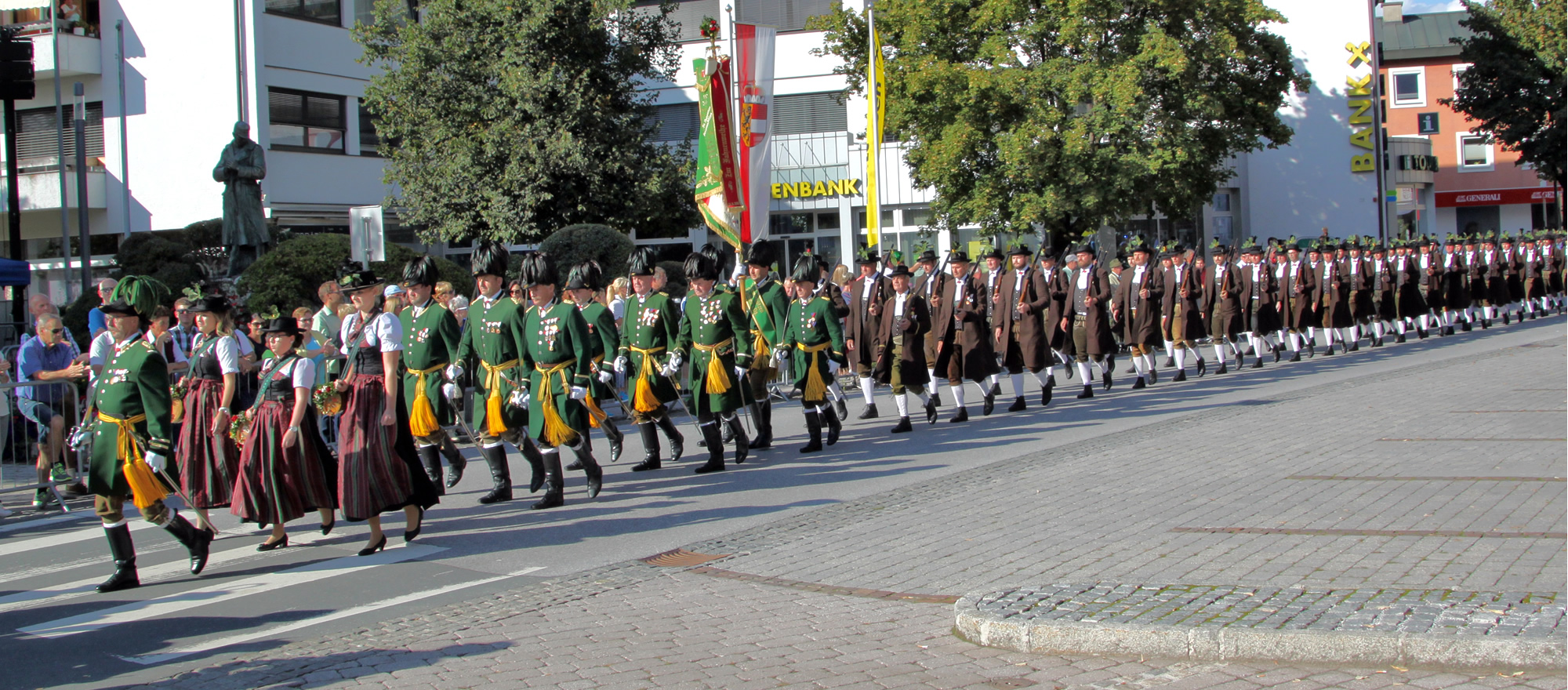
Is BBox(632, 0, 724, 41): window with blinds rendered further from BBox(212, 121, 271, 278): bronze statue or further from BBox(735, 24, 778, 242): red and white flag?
BBox(735, 24, 778, 242): red and white flag

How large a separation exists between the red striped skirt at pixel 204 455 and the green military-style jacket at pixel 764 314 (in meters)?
4.52

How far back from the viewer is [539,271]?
905 cm

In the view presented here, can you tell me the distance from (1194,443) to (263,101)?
2164 cm

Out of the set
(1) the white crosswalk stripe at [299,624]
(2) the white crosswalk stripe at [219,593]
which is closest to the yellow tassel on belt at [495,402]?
(2) the white crosswalk stripe at [219,593]

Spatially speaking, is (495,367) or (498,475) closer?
(495,367)

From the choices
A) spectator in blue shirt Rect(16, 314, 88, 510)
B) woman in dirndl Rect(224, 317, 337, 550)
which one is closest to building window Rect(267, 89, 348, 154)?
spectator in blue shirt Rect(16, 314, 88, 510)

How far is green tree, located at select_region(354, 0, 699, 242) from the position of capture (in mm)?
22594

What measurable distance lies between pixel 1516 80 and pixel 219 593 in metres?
42.0

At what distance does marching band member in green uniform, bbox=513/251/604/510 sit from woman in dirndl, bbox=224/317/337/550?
5.24 feet

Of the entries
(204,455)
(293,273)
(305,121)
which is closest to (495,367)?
(204,455)

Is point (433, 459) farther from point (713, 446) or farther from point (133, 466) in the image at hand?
point (133, 466)

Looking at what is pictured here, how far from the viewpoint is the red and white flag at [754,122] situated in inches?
567

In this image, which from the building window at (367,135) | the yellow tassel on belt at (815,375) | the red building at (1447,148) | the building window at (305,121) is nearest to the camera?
the yellow tassel on belt at (815,375)

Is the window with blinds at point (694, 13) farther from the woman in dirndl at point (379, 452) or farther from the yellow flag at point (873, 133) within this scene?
the woman in dirndl at point (379, 452)
